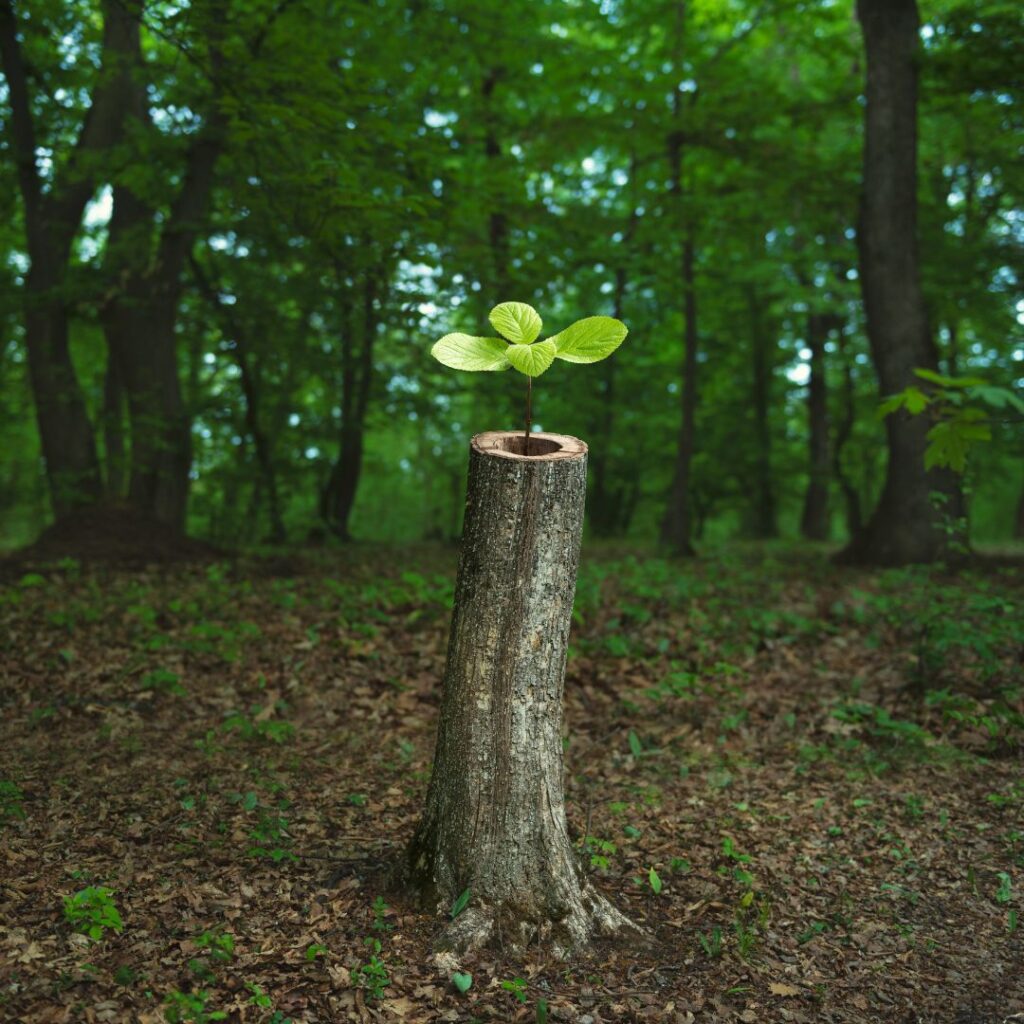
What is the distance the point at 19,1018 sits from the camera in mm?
2297

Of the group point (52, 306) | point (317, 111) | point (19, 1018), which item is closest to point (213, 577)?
point (52, 306)

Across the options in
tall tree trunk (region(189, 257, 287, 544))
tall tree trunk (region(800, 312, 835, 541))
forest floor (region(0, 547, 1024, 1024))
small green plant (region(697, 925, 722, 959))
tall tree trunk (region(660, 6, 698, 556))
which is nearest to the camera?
forest floor (region(0, 547, 1024, 1024))

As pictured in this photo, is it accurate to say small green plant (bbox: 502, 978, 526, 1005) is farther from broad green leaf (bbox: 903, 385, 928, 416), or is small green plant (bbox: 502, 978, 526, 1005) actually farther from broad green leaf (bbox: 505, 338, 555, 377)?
broad green leaf (bbox: 903, 385, 928, 416)

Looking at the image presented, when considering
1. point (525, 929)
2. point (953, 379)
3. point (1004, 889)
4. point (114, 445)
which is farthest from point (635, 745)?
point (114, 445)

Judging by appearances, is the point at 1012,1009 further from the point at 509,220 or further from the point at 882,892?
the point at 509,220

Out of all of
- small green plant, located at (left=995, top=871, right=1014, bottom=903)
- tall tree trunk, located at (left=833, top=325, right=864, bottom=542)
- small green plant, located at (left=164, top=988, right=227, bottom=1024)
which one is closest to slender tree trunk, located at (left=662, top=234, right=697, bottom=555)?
tall tree trunk, located at (left=833, top=325, right=864, bottom=542)

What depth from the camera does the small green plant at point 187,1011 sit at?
2.35 m

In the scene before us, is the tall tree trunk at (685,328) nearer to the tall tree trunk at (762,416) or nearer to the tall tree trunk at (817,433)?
the tall tree trunk at (817,433)

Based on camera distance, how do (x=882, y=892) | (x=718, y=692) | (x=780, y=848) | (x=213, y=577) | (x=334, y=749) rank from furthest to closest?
(x=213, y=577) < (x=718, y=692) < (x=334, y=749) < (x=780, y=848) < (x=882, y=892)

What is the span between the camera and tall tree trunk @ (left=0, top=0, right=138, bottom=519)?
27.7 feet

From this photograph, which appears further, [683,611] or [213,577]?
[213,577]

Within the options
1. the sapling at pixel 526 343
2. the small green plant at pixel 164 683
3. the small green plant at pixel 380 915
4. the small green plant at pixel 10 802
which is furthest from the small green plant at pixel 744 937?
the small green plant at pixel 164 683

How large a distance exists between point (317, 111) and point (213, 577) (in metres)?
4.09

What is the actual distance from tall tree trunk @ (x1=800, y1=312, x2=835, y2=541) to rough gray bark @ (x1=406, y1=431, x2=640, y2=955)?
12.8 m
